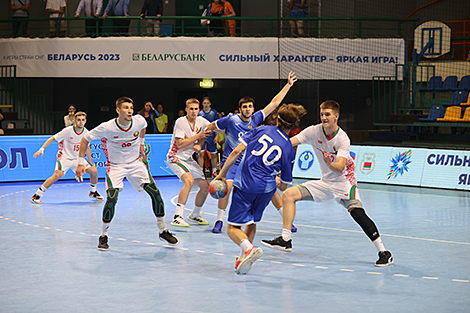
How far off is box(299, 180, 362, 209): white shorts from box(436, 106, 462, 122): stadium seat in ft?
37.8

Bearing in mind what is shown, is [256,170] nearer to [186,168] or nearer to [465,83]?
[186,168]

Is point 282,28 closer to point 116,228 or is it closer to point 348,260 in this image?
point 116,228

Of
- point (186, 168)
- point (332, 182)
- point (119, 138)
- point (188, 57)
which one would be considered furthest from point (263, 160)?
point (188, 57)

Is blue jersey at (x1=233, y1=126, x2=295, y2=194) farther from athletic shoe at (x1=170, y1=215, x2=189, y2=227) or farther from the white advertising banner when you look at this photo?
the white advertising banner

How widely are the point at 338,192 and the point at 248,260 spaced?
172cm

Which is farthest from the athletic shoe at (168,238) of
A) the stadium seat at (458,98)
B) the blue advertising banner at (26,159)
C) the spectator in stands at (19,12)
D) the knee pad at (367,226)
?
the spectator in stands at (19,12)

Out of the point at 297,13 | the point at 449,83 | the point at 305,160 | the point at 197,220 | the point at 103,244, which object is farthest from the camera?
the point at 297,13

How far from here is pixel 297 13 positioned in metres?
20.8

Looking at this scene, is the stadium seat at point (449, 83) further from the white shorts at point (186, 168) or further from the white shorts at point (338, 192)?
the white shorts at point (338, 192)

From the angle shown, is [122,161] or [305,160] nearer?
[122,161]

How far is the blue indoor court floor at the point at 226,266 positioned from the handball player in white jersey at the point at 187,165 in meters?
0.57

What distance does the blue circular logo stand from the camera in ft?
55.1

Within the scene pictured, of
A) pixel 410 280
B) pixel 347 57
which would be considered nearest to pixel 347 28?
pixel 347 57

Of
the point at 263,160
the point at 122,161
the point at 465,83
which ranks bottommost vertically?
the point at 122,161
